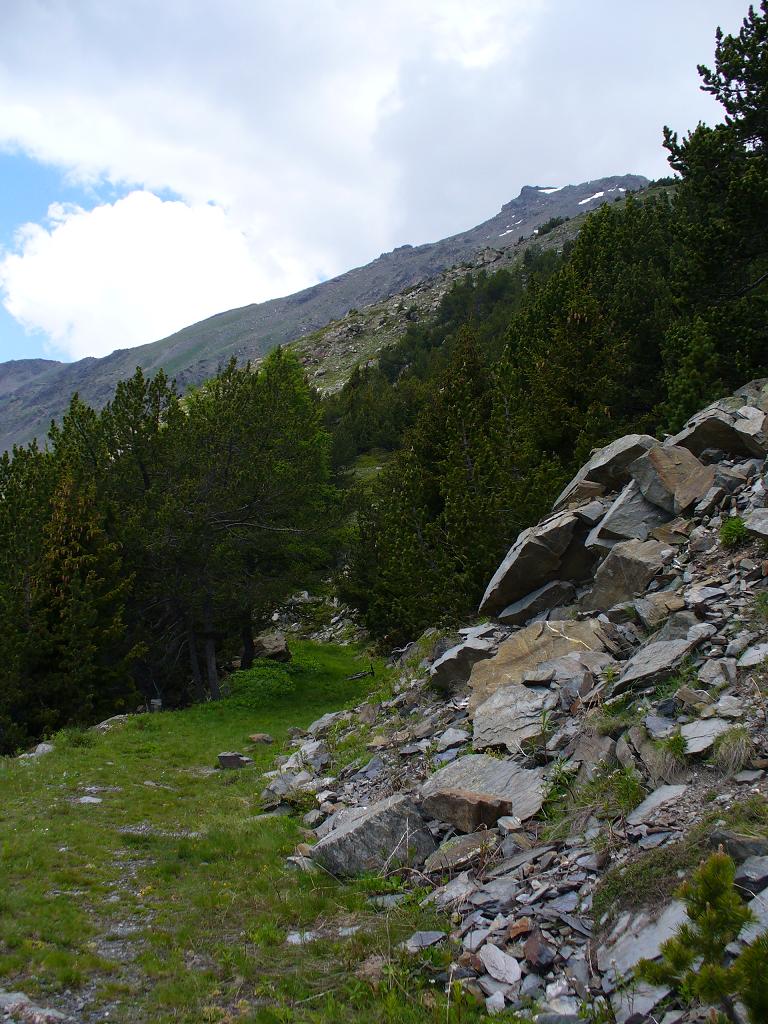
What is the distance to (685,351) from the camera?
2111 centimetres

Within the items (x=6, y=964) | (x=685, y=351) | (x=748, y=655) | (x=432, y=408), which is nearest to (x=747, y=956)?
(x=748, y=655)

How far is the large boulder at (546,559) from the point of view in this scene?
555 inches

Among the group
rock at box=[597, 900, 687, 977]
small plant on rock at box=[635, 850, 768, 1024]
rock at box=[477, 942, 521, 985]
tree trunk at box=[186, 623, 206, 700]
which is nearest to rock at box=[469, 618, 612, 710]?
rock at box=[477, 942, 521, 985]

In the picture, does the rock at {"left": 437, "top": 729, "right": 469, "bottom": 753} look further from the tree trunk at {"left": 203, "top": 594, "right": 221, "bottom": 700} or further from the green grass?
the tree trunk at {"left": 203, "top": 594, "right": 221, "bottom": 700}

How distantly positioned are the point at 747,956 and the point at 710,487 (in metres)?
10.4

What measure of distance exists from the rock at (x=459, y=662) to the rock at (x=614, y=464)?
4.19 metres

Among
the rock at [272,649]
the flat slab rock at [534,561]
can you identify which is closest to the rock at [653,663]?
the flat slab rock at [534,561]

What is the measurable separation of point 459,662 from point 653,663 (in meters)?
5.52

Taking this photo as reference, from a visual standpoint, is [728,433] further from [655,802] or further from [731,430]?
[655,802]

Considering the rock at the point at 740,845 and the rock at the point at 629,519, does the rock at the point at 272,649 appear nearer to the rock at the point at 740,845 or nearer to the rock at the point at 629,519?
the rock at the point at 629,519

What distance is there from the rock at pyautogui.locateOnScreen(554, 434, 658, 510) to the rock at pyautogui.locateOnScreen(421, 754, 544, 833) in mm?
8092

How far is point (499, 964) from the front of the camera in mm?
5250

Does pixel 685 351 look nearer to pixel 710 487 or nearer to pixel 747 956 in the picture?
pixel 710 487

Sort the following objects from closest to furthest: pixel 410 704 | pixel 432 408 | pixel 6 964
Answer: pixel 6 964, pixel 410 704, pixel 432 408
